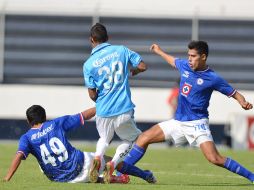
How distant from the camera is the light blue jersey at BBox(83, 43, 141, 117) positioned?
1410 centimetres

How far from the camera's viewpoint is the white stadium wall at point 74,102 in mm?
30578

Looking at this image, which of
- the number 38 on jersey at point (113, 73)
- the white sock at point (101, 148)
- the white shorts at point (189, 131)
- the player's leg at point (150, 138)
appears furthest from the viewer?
the player's leg at point (150, 138)

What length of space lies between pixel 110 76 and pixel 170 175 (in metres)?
3.43

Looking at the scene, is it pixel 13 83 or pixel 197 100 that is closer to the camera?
pixel 197 100

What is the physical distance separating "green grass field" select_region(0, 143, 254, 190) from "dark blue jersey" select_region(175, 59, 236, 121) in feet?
3.27

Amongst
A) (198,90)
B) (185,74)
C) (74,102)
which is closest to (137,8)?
(74,102)

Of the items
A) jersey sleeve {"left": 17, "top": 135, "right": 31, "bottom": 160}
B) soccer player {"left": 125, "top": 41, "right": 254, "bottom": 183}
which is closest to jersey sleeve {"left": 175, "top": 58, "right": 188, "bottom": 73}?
soccer player {"left": 125, "top": 41, "right": 254, "bottom": 183}

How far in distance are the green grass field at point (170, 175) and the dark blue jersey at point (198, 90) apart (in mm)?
997

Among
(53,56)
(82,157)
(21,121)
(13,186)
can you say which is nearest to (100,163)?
(82,157)

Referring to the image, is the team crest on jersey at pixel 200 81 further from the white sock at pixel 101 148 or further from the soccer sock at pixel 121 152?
the white sock at pixel 101 148

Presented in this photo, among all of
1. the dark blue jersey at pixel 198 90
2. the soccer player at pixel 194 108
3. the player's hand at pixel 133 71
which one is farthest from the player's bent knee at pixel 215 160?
the player's hand at pixel 133 71

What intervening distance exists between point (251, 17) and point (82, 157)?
62.6 ft

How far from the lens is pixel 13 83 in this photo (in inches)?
1248

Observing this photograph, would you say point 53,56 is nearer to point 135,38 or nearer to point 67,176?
point 135,38
